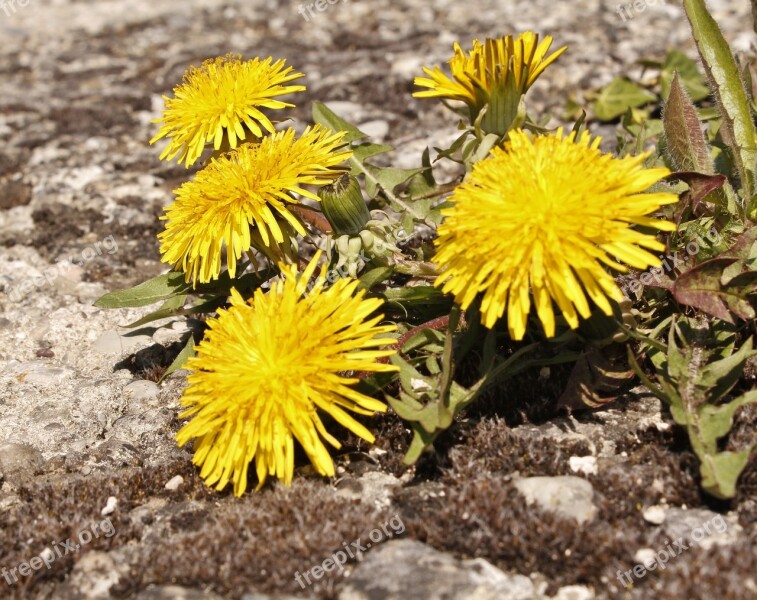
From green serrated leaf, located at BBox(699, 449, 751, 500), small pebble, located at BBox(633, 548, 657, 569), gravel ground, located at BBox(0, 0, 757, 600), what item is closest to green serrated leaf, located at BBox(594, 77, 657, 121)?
gravel ground, located at BBox(0, 0, 757, 600)

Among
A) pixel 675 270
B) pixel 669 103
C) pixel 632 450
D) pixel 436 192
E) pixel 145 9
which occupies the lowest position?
pixel 632 450

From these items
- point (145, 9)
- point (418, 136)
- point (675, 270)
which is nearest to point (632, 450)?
point (675, 270)

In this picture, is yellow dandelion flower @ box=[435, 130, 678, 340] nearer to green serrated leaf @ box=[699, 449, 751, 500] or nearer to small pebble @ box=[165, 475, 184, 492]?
green serrated leaf @ box=[699, 449, 751, 500]

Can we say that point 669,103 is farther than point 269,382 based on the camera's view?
Yes

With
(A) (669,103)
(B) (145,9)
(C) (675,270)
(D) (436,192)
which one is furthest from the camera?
(B) (145,9)

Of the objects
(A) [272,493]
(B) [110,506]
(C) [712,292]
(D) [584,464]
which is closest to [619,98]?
(C) [712,292]

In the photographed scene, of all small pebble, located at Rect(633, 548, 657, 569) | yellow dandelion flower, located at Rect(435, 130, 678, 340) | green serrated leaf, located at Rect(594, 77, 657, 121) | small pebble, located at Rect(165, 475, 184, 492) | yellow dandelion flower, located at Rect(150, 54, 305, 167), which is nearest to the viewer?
small pebble, located at Rect(633, 548, 657, 569)

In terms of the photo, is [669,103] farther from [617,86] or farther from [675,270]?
[617,86]
